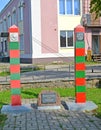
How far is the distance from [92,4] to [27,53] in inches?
789

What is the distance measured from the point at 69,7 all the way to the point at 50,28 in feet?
9.47

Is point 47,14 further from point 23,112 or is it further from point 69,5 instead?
point 23,112

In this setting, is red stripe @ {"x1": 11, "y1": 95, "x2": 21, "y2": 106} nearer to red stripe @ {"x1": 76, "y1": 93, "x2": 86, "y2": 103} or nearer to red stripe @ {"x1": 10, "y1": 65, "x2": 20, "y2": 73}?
red stripe @ {"x1": 10, "y1": 65, "x2": 20, "y2": 73}

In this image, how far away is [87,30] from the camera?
34.7m

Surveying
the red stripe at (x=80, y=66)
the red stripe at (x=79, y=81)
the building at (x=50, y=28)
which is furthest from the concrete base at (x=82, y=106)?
the building at (x=50, y=28)

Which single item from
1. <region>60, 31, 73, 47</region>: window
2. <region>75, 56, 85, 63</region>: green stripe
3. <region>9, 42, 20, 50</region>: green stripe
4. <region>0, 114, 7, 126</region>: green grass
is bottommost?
<region>0, 114, 7, 126</region>: green grass

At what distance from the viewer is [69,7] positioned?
113ft

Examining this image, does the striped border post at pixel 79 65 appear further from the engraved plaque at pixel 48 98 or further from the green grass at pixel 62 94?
the engraved plaque at pixel 48 98

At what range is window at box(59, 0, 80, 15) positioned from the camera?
34062 mm

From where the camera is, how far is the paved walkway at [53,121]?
7.90m

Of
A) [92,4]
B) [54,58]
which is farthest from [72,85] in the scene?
[54,58]

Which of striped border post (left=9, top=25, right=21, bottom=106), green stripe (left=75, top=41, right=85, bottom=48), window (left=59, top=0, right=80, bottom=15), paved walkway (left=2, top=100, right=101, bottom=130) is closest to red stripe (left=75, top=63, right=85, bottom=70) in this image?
green stripe (left=75, top=41, right=85, bottom=48)

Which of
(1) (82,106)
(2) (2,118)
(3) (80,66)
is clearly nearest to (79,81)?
(3) (80,66)

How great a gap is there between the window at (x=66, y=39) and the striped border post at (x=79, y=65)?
23265 millimetres
